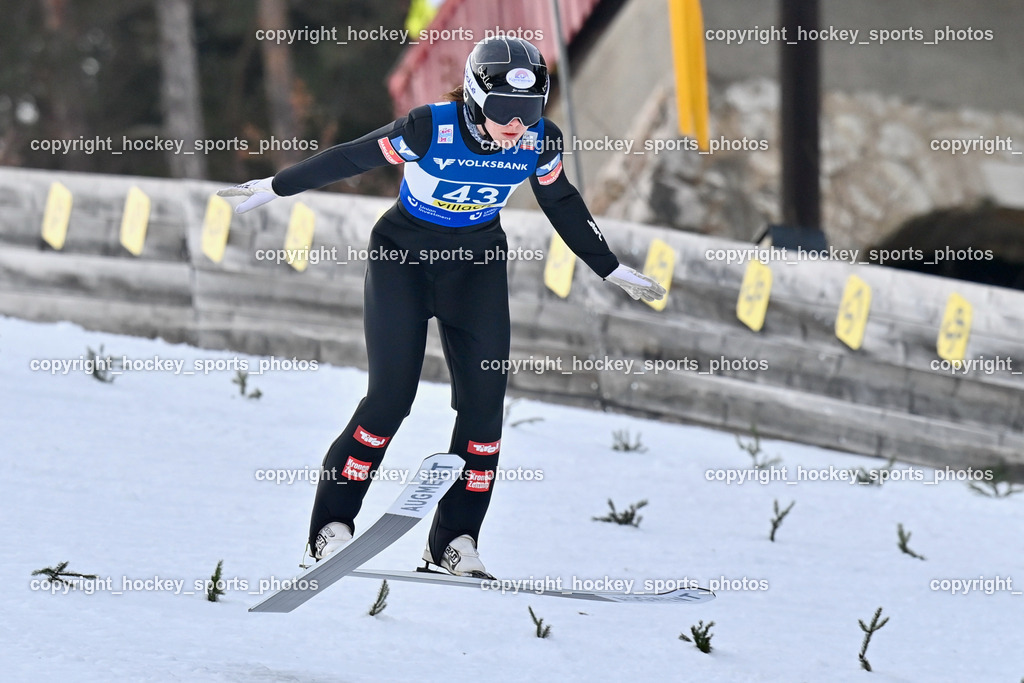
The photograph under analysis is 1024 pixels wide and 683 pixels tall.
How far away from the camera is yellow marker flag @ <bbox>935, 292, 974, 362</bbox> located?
7082mm

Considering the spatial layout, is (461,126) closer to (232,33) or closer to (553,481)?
(553,481)

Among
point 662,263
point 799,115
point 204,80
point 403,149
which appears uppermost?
point 204,80

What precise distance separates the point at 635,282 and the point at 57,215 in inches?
241

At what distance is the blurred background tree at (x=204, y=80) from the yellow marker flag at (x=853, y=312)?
1556cm

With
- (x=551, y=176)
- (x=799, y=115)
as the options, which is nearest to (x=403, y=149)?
(x=551, y=176)

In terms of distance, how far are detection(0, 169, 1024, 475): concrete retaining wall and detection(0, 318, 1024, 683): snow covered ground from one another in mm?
255

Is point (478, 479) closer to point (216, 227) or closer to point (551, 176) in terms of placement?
point (551, 176)

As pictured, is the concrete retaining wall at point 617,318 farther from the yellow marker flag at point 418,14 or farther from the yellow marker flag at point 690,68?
the yellow marker flag at point 418,14

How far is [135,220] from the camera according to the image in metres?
9.01

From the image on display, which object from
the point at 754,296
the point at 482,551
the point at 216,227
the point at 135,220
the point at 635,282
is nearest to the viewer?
the point at 635,282

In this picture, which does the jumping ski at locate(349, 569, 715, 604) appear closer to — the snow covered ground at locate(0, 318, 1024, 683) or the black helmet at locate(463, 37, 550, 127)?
the snow covered ground at locate(0, 318, 1024, 683)

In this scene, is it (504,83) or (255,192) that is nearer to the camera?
(504,83)

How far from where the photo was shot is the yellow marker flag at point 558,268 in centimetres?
795

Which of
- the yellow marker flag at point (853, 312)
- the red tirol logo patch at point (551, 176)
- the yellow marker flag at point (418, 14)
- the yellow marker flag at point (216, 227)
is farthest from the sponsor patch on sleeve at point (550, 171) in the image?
the yellow marker flag at point (418, 14)
